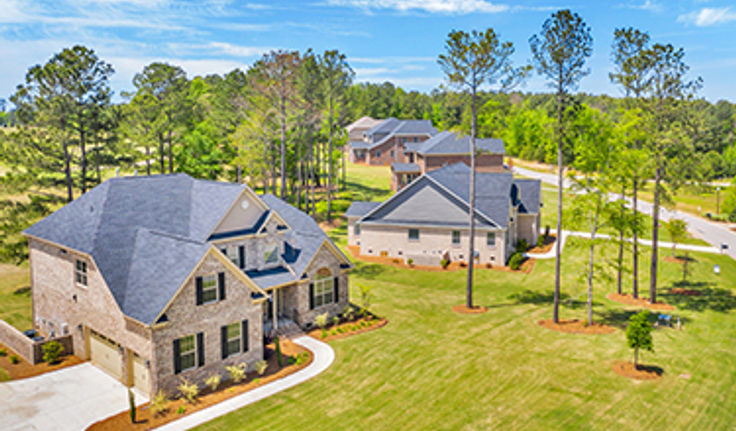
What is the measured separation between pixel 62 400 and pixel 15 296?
18.8m

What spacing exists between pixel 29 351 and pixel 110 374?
4919 mm

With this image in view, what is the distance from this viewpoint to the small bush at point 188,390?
74.4 ft

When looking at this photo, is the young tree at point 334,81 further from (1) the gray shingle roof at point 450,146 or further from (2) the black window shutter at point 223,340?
(2) the black window shutter at point 223,340

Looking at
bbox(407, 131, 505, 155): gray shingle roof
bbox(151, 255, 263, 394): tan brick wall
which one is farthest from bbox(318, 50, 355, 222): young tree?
bbox(151, 255, 263, 394): tan brick wall

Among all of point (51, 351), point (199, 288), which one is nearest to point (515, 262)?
point (199, 288)

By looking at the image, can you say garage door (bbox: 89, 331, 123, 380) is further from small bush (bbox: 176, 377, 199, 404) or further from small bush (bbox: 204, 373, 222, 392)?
small bush (bbox: 204, 373, 222, 392)

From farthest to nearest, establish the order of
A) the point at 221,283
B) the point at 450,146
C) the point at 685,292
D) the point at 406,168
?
the point at 450,146
the point at 406,168
the point at 685,292
the point at 221,283

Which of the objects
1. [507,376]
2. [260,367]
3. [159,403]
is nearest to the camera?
[159,403]

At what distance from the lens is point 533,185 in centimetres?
5641

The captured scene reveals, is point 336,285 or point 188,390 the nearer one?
point 188,390

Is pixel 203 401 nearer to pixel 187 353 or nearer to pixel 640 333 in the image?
pixel 187 353

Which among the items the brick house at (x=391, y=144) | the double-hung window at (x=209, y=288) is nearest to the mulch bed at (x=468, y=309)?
the double-hung window at (x=209, y=288)

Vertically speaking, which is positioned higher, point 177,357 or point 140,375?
point 177,357

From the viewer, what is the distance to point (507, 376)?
25.2 metres
